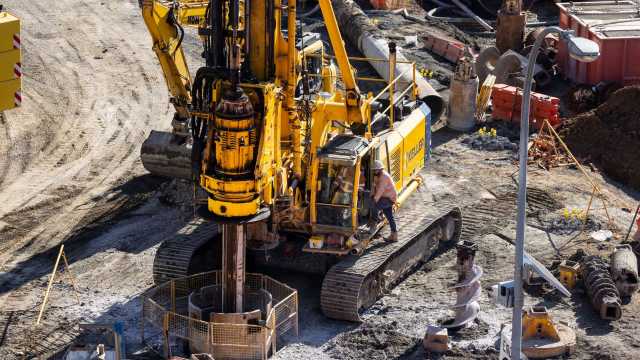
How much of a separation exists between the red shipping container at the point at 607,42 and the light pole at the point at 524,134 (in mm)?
16198

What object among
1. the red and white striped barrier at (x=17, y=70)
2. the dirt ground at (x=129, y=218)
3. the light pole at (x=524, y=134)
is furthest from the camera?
the red and white striped barrier at (x=17, y=70)

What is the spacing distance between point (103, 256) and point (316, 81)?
5113mm

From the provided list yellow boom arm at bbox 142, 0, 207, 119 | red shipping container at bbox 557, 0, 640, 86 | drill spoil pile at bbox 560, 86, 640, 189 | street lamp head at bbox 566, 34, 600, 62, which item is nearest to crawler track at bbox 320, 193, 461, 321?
yellow boom arm at bbox 142, 0, 207, 119

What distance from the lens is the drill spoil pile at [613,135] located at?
28.5 metres

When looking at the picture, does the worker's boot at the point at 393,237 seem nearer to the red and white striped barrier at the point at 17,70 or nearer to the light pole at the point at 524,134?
the light pole at the point at 524,134

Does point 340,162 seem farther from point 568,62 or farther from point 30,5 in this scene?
point 30,5

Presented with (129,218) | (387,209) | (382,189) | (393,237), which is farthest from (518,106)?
(129,218)

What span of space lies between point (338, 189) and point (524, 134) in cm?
571

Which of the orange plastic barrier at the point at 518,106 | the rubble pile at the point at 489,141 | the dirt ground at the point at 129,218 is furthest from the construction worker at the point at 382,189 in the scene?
the orange plastic barrier at the point at 518,106

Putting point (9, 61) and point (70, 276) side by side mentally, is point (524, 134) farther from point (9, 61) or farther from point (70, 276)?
point (9, 61)

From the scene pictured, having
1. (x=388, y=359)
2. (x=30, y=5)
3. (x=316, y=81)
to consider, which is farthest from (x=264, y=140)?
(x=30, y=5)

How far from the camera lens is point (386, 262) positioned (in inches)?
847

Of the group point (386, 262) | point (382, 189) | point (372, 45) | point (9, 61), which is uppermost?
point (9, 61)

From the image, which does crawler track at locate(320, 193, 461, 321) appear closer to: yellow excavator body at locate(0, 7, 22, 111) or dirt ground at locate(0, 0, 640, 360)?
dirt ground at locate(0, 0, 640, 360)
